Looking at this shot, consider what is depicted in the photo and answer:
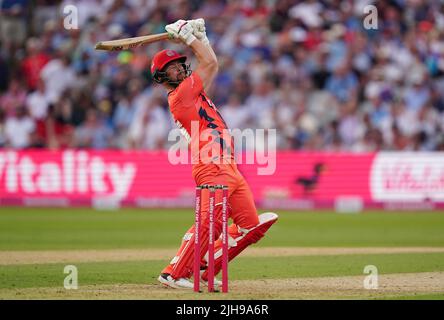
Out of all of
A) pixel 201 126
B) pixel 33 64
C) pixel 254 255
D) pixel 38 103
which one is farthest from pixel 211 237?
pixel 33 64

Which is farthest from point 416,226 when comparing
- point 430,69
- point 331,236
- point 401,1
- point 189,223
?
point 401,1

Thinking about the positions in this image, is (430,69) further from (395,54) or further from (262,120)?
(262,120)

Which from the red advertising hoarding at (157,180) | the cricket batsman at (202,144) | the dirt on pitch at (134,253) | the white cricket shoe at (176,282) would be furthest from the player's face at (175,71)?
the red advertising hoarding at (157,180)

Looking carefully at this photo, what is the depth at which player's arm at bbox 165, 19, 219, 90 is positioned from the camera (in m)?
8.40

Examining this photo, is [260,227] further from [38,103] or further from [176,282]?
[38,103]

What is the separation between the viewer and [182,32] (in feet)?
27.5

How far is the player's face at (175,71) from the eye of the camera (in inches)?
341

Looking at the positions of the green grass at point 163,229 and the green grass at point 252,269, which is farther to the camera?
the green grass at point 163,229

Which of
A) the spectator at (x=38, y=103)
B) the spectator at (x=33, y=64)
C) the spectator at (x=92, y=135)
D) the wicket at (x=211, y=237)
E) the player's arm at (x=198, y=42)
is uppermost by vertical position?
the spectator at (x=33, y=64)

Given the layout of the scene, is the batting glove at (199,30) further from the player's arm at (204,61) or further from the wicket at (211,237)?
the wicket at (211,237)

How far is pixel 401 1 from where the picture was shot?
22719mm

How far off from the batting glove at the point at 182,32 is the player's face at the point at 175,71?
327 mm

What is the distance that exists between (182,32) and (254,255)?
4.64 meters

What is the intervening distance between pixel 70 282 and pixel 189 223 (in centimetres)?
792
